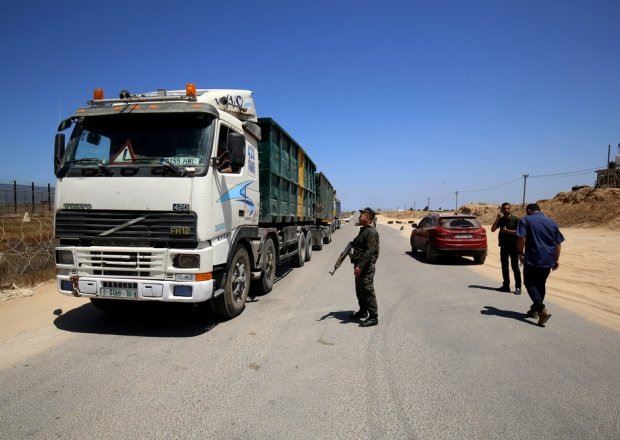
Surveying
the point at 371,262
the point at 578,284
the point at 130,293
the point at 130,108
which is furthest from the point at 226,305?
the point at 578,284

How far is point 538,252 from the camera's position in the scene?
573cm

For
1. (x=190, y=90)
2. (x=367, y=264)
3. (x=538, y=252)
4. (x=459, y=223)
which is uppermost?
(x=190, y=90)

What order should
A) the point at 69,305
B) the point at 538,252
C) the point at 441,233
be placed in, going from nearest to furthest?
the point at 538,252 < the point at 69,305 < the point at 441,233

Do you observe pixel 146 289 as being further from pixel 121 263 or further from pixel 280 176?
pixel 280 176

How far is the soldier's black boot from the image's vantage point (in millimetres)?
5484

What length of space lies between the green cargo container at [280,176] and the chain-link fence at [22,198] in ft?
57.0

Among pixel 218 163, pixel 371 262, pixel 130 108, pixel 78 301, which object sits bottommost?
pixel 78 301

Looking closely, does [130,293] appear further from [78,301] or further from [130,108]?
[78,301]

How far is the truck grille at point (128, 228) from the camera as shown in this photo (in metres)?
4.67

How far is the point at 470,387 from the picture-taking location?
141 inches

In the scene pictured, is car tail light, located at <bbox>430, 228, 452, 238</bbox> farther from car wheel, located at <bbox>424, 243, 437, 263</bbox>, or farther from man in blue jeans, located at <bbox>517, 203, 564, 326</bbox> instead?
man in blue jeans, located at <bbox>517, 203, 564, 326</bbox>

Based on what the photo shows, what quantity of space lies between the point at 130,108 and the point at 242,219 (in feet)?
7.25

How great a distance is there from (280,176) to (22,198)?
25133 millimetres

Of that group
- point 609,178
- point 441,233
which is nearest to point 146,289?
point 441,233
